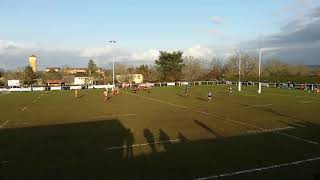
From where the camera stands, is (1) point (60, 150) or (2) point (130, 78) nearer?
(1) point (60, 150)

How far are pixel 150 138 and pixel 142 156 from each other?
4214mm

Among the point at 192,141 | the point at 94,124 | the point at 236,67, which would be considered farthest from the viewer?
the point at 236,67

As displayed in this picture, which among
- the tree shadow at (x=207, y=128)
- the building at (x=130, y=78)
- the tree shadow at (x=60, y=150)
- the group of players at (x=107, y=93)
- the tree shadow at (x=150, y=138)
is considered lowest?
the tree shadow at (x=60, y=150)

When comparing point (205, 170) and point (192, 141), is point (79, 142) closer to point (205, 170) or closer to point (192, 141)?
point (192, 141)

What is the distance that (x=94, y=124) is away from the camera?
25.9 metres

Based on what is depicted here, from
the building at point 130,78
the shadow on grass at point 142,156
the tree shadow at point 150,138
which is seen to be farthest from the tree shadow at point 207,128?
the building at point 130,78

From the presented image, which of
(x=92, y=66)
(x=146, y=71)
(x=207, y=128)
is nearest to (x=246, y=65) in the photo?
(x=146, y=71)

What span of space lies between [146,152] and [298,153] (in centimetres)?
643

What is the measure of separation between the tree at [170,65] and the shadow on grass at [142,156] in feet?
292

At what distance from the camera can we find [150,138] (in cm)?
1962

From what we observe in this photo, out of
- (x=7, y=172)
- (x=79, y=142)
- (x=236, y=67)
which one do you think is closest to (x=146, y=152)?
(x=79, y=142)

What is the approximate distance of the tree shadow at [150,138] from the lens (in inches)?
668

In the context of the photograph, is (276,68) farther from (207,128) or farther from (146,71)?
(207,128)

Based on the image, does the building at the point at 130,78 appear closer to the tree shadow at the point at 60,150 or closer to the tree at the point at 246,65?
the tree at the point at 246,65
